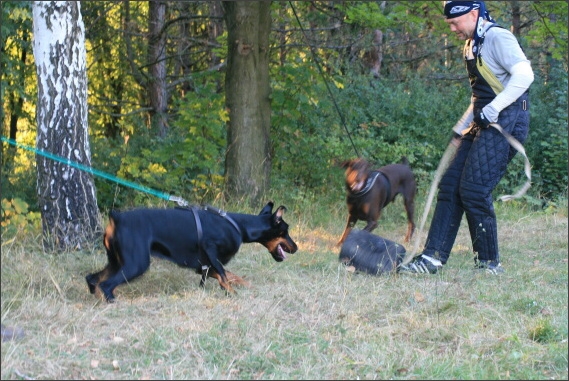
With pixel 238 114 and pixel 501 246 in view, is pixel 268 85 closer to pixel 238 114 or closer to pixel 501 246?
pixel 238 114

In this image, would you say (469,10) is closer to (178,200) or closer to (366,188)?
(366,188)

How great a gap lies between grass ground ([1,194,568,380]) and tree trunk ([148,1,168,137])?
360 inches

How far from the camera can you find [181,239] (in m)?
5.54

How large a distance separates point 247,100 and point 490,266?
4.63m

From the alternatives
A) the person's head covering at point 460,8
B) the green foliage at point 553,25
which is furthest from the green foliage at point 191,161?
the green foliage at point 553,25

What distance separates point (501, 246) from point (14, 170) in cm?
689

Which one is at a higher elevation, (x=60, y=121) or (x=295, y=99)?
(x=60, y=121)

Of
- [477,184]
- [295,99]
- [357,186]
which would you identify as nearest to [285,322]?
[477,184]

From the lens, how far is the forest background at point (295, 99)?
9.71 metres

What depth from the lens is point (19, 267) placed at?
18.2ft

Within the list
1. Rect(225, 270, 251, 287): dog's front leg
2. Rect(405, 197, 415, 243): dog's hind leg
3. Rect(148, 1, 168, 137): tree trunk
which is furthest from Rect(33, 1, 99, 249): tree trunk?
Rect(148, 1, 168, 137): tree trunk

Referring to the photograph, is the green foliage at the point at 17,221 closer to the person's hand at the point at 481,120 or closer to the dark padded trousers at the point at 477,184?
the dark padded trousers at the point at 477,184

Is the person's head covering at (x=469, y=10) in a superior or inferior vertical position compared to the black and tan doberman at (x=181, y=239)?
superior

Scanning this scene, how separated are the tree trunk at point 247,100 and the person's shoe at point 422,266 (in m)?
3.66
